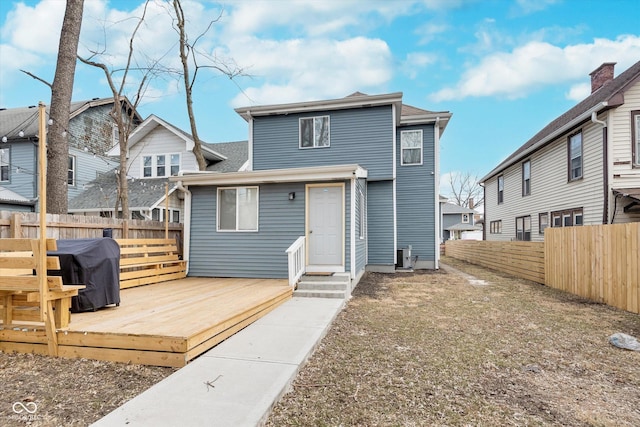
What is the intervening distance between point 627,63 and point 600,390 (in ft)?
50.5

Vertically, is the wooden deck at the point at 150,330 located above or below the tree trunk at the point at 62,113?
below

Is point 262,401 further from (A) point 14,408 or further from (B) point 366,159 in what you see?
(B) point 366,159

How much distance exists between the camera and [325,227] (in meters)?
8.17

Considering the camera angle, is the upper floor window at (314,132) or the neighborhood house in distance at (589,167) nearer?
the neighborhood house in distance at (589,167)

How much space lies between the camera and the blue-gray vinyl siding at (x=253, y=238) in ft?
27.1

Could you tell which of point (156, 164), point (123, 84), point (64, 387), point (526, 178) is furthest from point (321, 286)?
point (526, 178)

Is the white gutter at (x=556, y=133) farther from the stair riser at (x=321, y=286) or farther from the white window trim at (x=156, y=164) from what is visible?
the white window trim at (x=156, y=164)

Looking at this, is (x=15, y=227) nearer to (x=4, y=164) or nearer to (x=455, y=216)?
(x=4, y=164)

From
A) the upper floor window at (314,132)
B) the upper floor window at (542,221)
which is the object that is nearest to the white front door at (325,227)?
the upper floor window at (314,132)

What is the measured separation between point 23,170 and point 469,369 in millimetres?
18723

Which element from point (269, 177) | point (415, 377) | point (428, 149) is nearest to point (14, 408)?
point (415, 377)

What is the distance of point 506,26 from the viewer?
12.7 meters

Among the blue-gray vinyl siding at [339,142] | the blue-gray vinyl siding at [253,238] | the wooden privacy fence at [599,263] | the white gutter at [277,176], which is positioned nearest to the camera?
the wooden privacy fence at [599,263]

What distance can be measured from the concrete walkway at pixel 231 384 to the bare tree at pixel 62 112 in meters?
5.51
